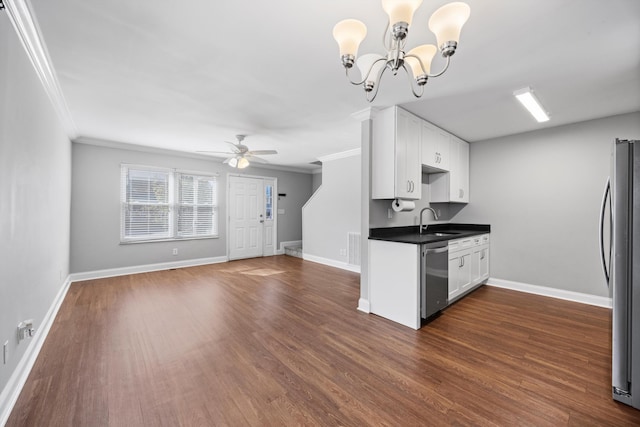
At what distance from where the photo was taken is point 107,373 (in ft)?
6.48

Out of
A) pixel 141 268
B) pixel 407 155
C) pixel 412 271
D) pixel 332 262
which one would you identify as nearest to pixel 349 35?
pixel 407 155

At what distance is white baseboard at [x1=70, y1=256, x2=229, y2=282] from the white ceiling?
263 cm

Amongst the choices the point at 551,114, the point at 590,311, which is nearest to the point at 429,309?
the point at 590,311

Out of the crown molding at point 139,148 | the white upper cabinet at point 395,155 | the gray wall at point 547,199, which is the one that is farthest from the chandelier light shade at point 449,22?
the crown molding at point 139,148

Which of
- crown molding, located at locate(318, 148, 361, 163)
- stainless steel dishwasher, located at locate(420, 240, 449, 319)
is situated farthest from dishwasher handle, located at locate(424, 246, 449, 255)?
crown molding, located at locate(318, 148, 361, 163)

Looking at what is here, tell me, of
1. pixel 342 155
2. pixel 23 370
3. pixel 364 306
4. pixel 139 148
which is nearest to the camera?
pixel 23 370

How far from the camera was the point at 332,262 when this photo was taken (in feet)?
19.1

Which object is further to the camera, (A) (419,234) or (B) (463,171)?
(B) (463,171)

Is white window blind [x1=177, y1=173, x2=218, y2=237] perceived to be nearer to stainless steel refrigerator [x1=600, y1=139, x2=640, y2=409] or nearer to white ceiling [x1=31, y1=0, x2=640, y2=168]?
white ceiling [x1=31, y1=0, x2=640, y2=168]

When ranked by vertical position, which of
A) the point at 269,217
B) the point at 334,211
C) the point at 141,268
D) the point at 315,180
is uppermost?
the point at 315,180

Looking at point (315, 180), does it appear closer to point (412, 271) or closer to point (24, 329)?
point (412, 271)

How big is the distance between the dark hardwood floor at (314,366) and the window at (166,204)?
193 cm

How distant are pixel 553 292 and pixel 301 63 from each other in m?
4.59

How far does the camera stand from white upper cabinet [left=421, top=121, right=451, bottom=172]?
3529mm
